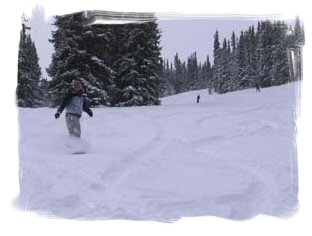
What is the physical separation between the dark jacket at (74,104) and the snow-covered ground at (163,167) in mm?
145

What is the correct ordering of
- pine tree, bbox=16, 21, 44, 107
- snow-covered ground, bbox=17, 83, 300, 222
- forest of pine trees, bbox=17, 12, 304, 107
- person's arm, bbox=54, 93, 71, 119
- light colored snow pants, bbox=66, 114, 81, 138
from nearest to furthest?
snow-covered ground, bbox=17, 83, 300, 222 → pine tree, bbox=16, 21, 44, 107 → forest of pine trees, bbox=17, 12, 304, 107 → person's arm, bbox=54, 93, 71, 119 → light colored snow pants, bbox=66, 114, 81, 138

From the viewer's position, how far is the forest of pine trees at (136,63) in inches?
212

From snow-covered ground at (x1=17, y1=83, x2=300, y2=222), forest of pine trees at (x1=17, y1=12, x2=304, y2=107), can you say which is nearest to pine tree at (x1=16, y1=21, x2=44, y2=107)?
forest of pine trees at (x1=17, y1=12, x2=304, y2=107)

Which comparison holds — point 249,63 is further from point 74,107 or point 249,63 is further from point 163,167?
point 74,107

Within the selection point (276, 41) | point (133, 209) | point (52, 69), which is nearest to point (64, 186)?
point (133, 209)

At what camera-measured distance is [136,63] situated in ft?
18.8

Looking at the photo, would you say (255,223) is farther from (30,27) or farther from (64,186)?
(30,27)


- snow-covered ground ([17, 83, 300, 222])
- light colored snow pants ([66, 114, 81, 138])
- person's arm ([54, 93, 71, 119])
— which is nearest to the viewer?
snow-covered ground ([17, 83, 300, 222])

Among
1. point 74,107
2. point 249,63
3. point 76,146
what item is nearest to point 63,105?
point 74,107

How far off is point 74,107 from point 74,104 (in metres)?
0.04

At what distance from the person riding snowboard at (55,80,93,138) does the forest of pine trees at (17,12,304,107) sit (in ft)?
0.20

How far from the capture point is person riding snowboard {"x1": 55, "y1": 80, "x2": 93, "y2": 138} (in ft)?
18.3

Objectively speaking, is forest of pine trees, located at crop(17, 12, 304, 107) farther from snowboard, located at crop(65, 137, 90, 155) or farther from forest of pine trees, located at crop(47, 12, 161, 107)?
snowboard, located at crop(65, 137, 90, 155)

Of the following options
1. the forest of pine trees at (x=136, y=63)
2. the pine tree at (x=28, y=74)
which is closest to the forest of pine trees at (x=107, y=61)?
the forest of pine trees at (x=136, y=63)
